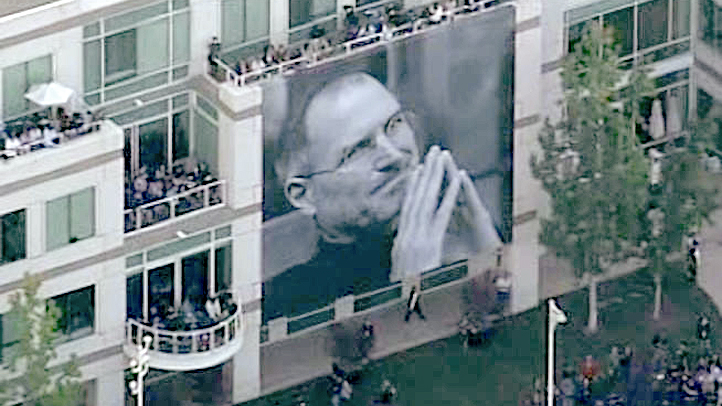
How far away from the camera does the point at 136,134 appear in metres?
95.1

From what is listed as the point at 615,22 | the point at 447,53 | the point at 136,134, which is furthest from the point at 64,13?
the point at 615,22

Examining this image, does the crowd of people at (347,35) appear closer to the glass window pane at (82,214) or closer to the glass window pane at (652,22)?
the glass window pane at (82,214)

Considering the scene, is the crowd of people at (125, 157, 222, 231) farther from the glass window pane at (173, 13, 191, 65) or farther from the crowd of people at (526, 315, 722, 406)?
the crowd of people at (526, 315, 722, 406)

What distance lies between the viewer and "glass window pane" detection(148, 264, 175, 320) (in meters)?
95.1

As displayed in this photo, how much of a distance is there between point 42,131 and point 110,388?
25.9ft

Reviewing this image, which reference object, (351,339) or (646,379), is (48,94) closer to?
(351,339)

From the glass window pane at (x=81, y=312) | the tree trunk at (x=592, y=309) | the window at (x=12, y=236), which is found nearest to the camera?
the window at (x=12, y=236)

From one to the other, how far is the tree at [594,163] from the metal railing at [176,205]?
9.90 m

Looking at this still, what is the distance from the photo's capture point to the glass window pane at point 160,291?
9506 cm

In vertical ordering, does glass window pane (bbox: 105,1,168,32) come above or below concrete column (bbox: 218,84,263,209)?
above

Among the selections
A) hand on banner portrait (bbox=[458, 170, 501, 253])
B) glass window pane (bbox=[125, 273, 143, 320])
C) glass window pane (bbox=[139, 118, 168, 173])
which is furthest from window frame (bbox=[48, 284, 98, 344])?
hand on banner portrait (bbox=[458, 170, 501, 253])

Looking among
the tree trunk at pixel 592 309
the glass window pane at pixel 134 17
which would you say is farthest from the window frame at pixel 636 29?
the glass window pane at pixel 134 17

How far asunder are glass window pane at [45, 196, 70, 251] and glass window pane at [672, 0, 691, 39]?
2194 cm

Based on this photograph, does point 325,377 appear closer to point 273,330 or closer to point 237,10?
point 273,330
